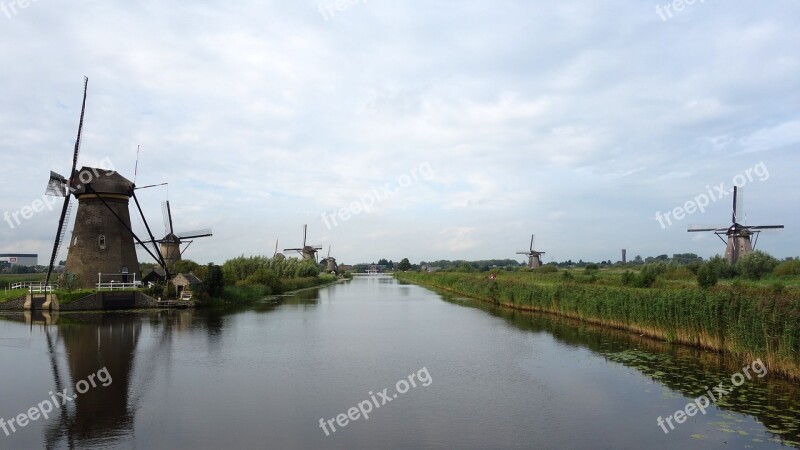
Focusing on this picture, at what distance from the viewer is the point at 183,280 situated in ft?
104

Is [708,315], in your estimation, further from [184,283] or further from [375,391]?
[184,283]

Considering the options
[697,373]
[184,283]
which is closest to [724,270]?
[697,373]

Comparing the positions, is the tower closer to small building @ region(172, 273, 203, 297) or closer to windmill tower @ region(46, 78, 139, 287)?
windmill tower @ region(46, 78, 139, 287)

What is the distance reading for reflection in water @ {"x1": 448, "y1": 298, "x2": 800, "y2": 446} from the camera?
9094 millimetres

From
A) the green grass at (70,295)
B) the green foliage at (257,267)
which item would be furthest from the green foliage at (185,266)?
the green grass at (70,295)

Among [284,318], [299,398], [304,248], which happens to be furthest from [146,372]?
[304,248]

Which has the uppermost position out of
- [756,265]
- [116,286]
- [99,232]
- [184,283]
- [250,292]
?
[99,232]

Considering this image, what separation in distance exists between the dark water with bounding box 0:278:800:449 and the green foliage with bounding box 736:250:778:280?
22.1 meters

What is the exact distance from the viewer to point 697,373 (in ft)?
41.9

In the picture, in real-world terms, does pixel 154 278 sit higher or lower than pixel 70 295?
higher

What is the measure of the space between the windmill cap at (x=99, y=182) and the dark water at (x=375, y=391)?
44.8 ft

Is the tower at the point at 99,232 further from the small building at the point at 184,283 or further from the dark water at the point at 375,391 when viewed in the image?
the dark water at the point at 375,391

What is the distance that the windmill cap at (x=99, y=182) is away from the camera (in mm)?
31281

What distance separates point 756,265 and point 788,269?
5.86ft
